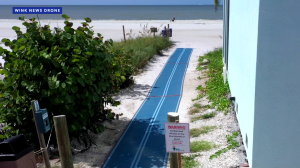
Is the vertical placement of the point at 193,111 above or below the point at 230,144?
above

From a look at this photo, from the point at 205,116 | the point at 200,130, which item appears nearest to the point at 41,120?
the point at 200,130

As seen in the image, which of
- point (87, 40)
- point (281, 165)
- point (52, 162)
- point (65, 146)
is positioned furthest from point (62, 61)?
point (281, 165)

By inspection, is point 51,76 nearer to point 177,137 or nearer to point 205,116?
point 177,137

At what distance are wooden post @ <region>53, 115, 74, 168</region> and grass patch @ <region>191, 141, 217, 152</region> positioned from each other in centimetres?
313

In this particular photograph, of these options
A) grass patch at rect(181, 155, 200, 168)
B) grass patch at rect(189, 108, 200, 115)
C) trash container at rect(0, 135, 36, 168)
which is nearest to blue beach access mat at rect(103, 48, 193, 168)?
grass patch at rect(181, 155, 200, 168)

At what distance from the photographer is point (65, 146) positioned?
16.1 feet

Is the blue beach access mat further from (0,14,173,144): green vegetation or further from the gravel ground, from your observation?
(0,14,173,144): green vegetation

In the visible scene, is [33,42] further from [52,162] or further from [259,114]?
[259,114]

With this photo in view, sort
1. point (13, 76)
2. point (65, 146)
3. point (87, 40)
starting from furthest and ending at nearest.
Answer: point (87, 40) < point (13, 76) < point (65, 146)

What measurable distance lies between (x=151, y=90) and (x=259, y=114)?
7.90m

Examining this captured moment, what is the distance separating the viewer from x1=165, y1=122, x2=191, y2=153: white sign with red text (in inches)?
177

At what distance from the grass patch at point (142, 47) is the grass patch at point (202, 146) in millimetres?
7545

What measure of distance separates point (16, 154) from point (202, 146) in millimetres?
4208

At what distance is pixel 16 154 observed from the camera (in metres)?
4.06
